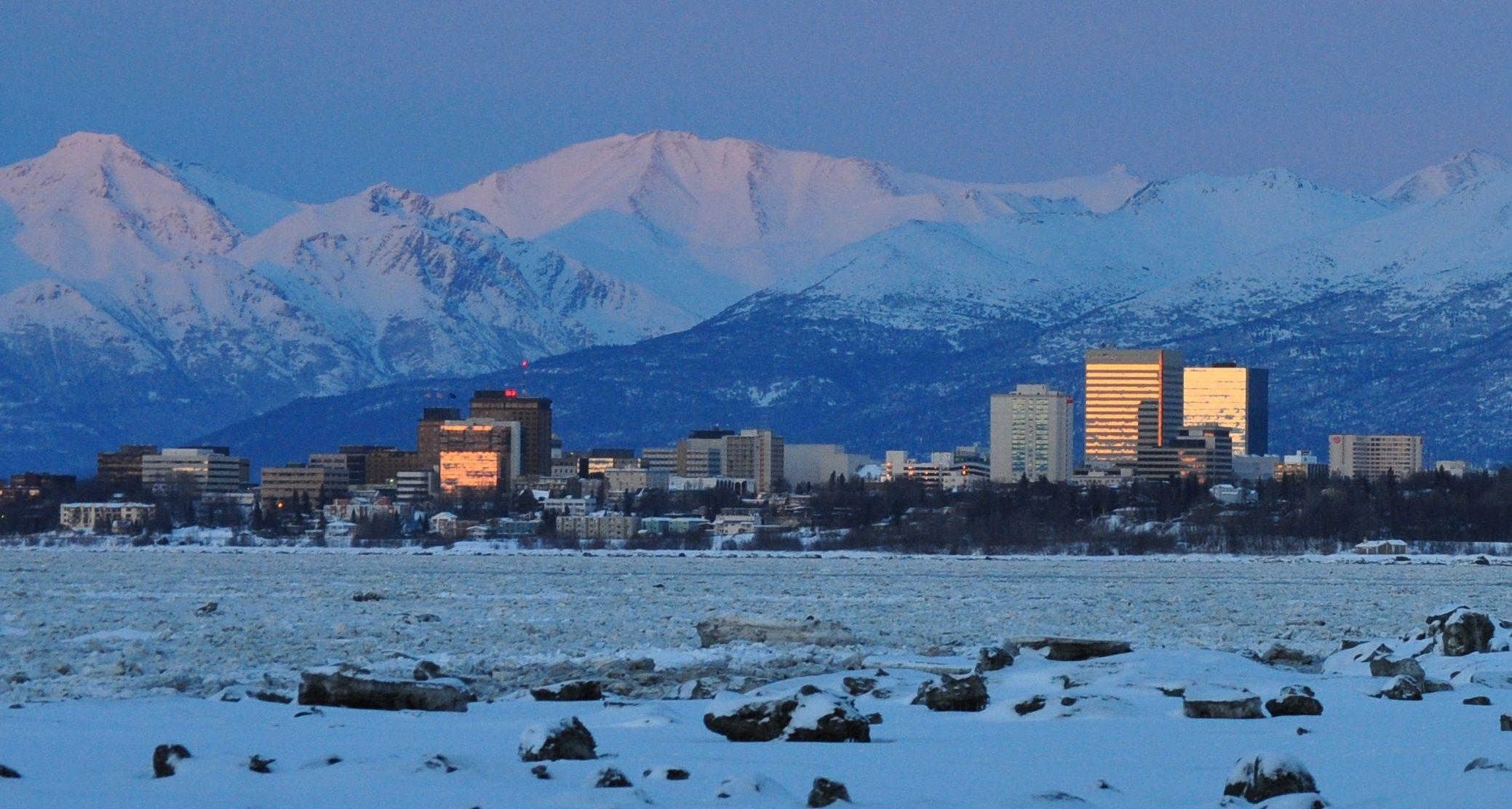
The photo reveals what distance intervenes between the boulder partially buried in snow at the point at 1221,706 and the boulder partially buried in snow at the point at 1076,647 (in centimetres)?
668

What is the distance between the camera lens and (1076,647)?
33000 millimetres

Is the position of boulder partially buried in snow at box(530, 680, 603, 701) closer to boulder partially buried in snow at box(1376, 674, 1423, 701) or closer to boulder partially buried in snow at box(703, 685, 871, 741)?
boulder partially buried in snow at box(703, 685, 871, 741)

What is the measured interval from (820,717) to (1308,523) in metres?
173

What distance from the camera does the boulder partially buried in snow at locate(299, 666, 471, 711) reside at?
2609 centimetres

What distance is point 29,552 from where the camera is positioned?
483 ft

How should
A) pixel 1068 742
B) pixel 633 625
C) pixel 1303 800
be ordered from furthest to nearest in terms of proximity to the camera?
pixel 633 625 → pixel 1068 742 → pixel 1303 800

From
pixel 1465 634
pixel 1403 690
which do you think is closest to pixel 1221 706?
pixel 1403 690

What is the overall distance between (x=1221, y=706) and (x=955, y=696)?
2942mm

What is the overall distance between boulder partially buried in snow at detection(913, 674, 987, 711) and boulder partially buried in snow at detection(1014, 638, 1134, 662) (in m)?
5.79

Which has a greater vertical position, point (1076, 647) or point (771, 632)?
point (1076, 647)

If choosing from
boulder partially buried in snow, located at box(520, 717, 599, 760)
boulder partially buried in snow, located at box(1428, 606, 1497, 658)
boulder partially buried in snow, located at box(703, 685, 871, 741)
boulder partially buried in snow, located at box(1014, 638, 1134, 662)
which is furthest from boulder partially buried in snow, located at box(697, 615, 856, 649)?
boulder partially buried in snow, located at box(520, 717, 599, 760)

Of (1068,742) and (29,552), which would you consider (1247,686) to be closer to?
(1068,742)

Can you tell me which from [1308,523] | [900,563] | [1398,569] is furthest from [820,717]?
[1308,523]

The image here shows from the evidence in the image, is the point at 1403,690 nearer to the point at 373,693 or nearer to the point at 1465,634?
the point at 1465,634
